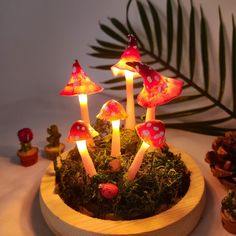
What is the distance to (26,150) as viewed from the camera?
940mm

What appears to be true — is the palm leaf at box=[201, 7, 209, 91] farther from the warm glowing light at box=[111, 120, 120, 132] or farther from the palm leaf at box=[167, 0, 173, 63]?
the warm glowing light at box=[111, 120, 120, 132]

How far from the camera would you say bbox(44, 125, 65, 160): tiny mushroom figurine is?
95 centimetres

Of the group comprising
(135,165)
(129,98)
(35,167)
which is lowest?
(35,167)

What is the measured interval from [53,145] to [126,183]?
311 mm

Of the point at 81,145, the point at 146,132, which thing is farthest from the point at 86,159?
the point at 146,132

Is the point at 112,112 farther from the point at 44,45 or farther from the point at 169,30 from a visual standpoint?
the point at 44,45

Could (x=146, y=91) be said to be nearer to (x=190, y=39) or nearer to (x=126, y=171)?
(x=126, y=171)

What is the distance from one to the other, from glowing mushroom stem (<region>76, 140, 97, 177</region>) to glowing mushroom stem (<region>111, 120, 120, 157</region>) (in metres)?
0.06

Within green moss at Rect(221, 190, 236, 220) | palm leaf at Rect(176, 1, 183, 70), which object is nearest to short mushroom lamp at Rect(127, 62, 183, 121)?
green moss at Rect(221, 190, 236, 220)

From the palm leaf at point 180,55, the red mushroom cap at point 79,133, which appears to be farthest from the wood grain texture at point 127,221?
the palm leaf at point 180,55

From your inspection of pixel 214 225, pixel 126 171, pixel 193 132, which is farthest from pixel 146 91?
pixel 193 132

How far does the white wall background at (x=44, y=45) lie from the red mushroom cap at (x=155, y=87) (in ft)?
1.81

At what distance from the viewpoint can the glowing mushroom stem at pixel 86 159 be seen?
0.72 meters

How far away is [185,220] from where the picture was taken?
27.1 inches
